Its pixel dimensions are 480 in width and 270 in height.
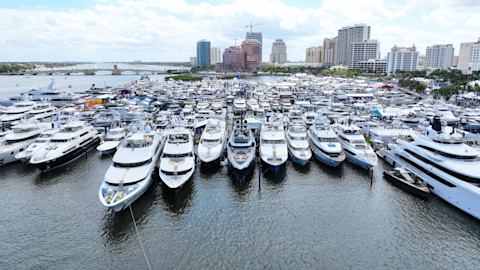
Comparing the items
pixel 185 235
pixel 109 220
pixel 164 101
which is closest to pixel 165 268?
pixel 185 235

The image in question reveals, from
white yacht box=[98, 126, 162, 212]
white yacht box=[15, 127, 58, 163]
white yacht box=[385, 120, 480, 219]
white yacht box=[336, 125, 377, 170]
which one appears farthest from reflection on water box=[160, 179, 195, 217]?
white yacht box=[385, 120, 480, 219]

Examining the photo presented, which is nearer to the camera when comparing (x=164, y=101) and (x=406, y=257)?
(x=406, y=257)

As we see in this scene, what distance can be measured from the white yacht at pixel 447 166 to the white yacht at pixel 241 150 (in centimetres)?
1732

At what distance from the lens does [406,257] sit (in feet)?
64.2

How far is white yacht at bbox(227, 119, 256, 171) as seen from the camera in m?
30.7

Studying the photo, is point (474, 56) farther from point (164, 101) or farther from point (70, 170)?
point (70, 170)

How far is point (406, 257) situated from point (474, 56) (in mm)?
221086

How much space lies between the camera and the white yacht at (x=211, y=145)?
1267 inches

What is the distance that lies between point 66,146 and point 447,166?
42.0 m

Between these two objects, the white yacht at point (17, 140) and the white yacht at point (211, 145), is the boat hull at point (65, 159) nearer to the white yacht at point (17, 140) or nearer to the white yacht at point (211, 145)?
the white yacht at point (17, 140)

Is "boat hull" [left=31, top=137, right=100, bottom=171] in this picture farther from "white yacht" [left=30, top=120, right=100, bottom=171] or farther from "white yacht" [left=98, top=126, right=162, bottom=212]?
"white yacht" [left=98, top=126, right=162, bottom=212]

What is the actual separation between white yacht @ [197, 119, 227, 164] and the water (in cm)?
241

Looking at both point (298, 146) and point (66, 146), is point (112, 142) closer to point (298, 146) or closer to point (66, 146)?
point (66, 146)

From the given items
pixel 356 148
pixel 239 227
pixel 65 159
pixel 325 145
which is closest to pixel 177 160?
pixel 239 227
